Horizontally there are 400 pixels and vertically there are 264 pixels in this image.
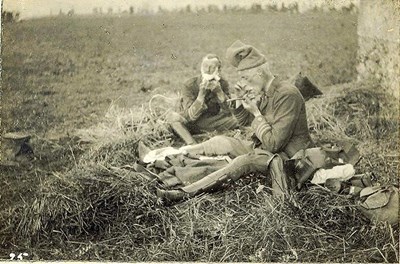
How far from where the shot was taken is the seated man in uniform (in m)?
6.33

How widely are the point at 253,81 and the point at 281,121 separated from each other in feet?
1.29

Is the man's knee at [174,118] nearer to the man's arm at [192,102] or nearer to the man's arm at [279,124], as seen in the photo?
the man's arm at [192,102]

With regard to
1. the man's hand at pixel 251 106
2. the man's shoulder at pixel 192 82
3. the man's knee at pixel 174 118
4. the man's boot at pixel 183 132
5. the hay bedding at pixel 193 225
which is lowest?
the hay bedding at pixel 193 225

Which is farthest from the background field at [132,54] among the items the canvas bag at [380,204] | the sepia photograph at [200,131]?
the canvas bag at [380,204]

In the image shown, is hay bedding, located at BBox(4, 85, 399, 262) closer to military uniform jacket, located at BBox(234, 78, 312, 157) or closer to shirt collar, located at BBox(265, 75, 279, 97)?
military uniform jacket, located at BBox(234, 78, 312, 157)

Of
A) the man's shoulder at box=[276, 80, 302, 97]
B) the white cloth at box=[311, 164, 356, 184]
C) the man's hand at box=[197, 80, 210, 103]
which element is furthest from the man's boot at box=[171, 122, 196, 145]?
the white cloth at box=[311, 164, 356, 184]

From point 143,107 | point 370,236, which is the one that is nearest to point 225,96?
point 143,107

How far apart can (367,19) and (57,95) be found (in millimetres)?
2566

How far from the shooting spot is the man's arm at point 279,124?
621 centimetres

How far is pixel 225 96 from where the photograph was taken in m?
6.34

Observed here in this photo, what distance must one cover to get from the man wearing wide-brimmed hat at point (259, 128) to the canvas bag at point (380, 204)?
60 cm

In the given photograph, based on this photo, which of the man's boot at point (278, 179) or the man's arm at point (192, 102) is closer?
the man's boot at point (278, 179)

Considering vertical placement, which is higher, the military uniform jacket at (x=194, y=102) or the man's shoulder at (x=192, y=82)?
the man's shoulder at (x=192, y=82)

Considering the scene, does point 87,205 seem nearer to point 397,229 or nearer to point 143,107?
point 143,107
